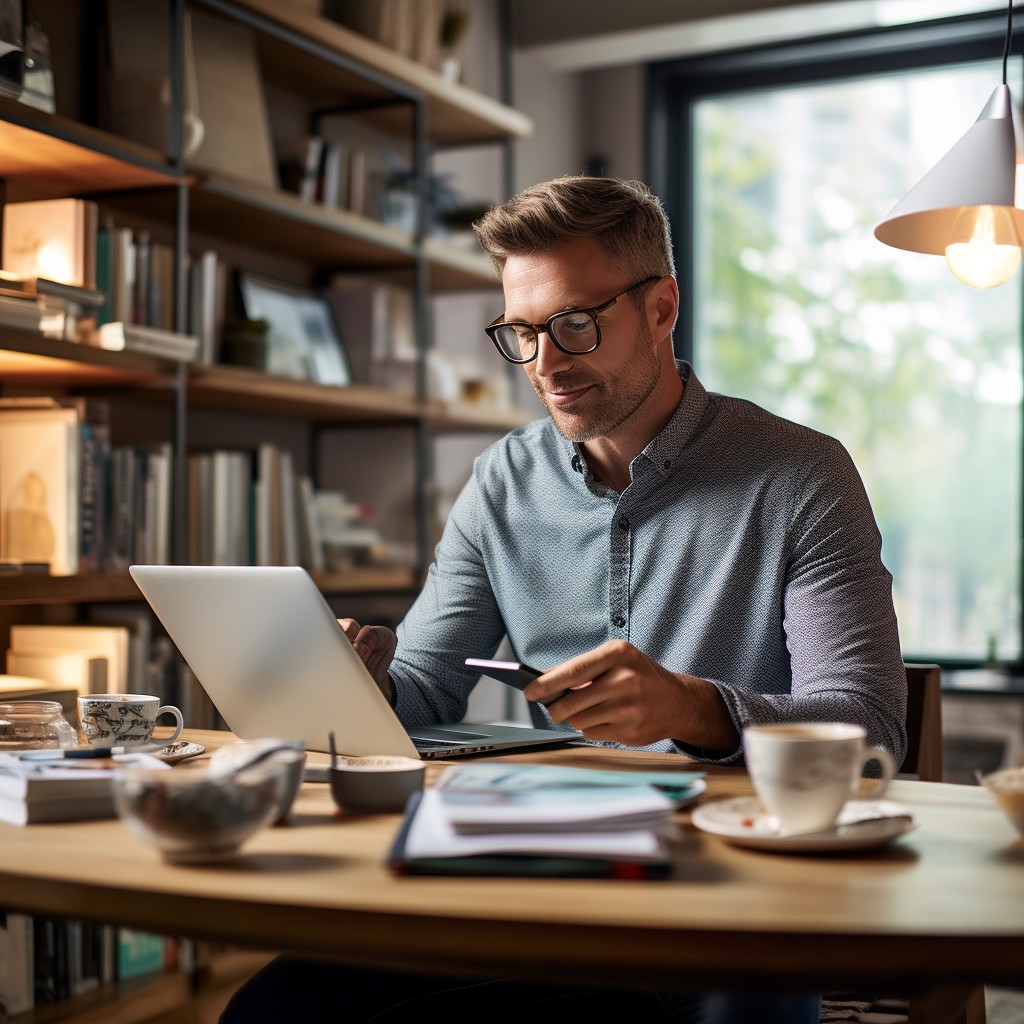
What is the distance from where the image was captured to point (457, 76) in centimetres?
359

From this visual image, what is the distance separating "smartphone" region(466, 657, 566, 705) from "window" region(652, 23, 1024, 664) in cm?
321

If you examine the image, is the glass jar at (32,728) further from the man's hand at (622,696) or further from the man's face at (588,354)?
the man's face at (588,354)

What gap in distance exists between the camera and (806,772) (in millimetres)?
878

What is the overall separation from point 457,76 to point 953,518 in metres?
2.16

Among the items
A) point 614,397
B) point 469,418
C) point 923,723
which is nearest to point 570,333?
point 614,397

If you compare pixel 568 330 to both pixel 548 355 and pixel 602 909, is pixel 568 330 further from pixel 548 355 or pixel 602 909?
pixel 602 909

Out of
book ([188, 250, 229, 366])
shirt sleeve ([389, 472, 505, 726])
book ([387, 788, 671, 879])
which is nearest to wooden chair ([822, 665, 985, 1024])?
shirt sleeve ([389, 472, 505, 726])

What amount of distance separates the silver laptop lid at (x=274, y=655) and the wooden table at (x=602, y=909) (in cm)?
26

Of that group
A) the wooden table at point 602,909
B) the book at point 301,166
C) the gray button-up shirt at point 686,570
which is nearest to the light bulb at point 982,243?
the gray button-up shirt at point 686,570

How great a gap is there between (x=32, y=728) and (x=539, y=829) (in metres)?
0.65

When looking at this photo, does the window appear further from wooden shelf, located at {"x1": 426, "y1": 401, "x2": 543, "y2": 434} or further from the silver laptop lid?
the silver laptop lid

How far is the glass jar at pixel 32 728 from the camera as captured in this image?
4.12 ft

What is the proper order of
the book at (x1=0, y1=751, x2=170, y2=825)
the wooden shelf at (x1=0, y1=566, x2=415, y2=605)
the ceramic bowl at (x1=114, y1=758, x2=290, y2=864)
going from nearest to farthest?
the ceramic bowl at (x1=114, y1=758, x2=290, y2=864) < the book at (x1=0, y1=751, x2=170, y2=825) < the wooden shelf at (x1=0, y1=566, x2=415, y2=605)

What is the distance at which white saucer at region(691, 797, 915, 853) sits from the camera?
881 millimetres
